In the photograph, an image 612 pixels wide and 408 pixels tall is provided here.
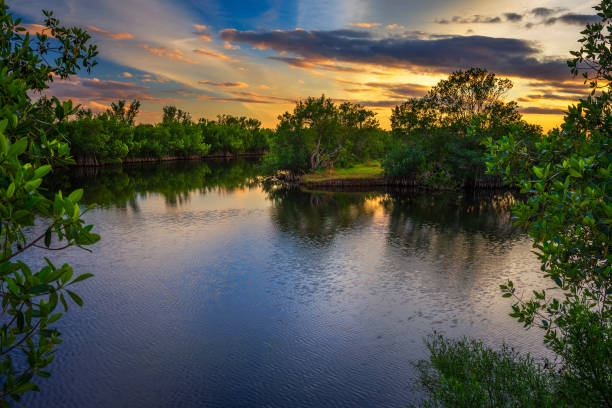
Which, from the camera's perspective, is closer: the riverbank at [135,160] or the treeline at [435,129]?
the treeline at [435,129]

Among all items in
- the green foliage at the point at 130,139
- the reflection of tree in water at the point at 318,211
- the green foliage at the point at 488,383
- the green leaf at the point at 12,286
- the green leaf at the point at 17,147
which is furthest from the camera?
the green foliage at the point at 130,139

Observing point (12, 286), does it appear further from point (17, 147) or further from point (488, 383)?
point (488, 383)

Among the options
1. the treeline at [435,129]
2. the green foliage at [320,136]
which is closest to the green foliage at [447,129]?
the treeline at [435,129]

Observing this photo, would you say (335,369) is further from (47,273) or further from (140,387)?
(47,273)

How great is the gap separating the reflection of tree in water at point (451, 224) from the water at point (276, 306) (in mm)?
327

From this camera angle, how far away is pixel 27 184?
4180 millimetres

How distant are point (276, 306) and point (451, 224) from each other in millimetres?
28762

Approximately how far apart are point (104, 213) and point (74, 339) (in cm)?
3472

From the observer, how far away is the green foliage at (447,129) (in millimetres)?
73688

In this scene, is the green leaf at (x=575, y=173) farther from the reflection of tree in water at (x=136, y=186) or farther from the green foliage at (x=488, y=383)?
the reflection of tree in water at (x=136, y=186)

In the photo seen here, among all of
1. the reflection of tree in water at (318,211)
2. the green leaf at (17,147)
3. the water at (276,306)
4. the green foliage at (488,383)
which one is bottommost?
the water at (276,306)

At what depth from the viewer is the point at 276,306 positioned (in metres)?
24.7

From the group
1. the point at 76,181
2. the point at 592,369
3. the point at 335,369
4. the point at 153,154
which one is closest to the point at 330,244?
the point at 335,369

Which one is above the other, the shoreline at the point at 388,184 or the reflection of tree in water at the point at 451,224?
the shoreline at the point at 388,184
